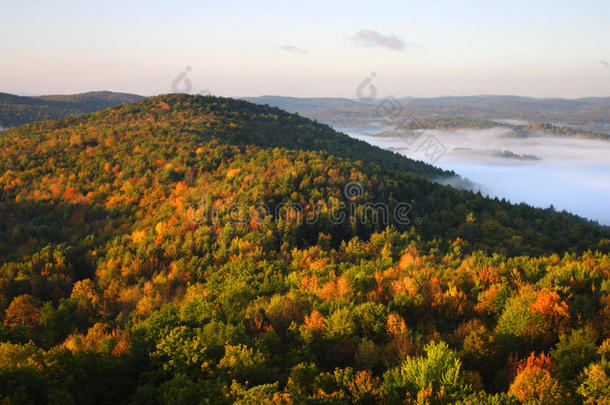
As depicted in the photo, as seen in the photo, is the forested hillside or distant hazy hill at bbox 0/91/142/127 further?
distant hazy hill at bbox 0/91/142/127

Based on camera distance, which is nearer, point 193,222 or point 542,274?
point 542,274

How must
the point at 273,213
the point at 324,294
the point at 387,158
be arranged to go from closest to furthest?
the point at 324,294
the point at 273,213
the point at 387,158

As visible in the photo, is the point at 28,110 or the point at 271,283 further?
the point at 28,110

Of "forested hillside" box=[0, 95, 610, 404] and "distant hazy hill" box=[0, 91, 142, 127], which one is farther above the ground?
"distant hazy hill" box=[0, 91, 142, 127]

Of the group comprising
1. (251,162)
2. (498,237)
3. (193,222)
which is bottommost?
(498,237)

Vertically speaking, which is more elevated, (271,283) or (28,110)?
(28,110)

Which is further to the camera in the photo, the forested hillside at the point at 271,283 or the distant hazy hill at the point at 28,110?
the distant hazy hill at the point at 28,110

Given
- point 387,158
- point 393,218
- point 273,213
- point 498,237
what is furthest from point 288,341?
point 387,158

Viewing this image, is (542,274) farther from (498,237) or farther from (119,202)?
(119,202)
